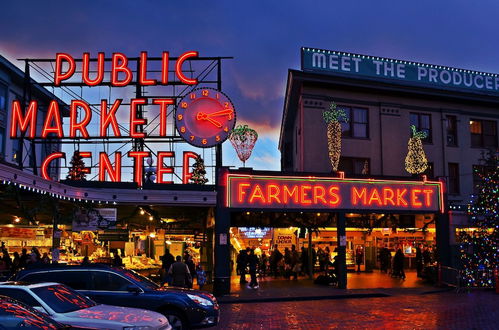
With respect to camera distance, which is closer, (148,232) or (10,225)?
(10,225)

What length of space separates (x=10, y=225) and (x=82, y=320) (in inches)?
855

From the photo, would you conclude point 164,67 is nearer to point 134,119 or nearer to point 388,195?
point 134,119

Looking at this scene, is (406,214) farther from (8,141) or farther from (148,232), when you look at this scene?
(8,141)

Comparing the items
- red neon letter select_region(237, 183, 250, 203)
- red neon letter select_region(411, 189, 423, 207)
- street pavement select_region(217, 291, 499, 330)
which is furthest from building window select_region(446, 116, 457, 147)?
red neon letter select_region(237, 183, 250, 203)

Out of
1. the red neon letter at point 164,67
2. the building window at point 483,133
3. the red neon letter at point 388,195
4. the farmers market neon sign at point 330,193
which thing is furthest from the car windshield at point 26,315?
the building window at point 483,133

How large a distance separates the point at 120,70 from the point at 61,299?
86.9 feet

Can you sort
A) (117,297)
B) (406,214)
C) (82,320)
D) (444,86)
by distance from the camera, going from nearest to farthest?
1. (82,320)
2. (117,297)
3. (406,214)
4. (444,86)

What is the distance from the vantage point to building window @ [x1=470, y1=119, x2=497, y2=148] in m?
33.2

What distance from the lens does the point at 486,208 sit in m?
24.3

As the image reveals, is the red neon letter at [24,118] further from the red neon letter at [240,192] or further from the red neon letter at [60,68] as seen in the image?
the red neon letter at [240,192]

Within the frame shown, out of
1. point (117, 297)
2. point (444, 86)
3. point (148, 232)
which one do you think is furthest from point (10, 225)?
point (444, 86)

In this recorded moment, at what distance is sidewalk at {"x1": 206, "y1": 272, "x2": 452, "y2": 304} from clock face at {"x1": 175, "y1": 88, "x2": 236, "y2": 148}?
26.6ft

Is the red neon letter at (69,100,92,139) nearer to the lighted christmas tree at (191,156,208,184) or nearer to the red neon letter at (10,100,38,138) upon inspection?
the red neon letter at (10,100,38,138)

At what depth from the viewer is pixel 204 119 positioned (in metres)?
31.5
